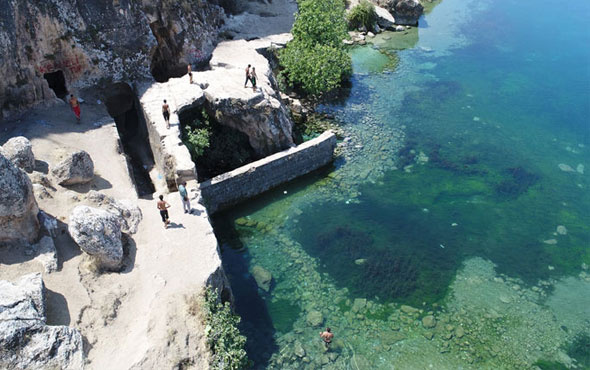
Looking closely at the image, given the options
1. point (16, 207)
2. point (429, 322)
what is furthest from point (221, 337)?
point (429, 322)

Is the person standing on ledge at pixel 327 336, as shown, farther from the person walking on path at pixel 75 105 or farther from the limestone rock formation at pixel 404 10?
the limestone rock formation at pixel 404 10

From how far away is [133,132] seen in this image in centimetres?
2531

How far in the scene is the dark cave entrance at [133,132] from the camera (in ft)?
74.6

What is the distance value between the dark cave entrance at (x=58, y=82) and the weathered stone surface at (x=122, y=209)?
27.1ft

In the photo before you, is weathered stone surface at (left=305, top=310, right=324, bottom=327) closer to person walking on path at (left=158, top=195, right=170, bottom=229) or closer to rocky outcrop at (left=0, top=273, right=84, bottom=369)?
person walking on path at (left=158, top=195, right=170, bottom=229)

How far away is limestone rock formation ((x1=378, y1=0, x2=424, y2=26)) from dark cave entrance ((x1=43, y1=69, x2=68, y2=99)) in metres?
29.5

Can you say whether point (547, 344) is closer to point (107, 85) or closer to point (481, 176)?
point (481, 176)

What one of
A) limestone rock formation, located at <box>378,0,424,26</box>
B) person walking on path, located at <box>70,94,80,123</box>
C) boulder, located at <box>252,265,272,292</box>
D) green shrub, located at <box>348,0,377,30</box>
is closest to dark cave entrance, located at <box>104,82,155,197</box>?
person walking on path, located at <box>70,94,80,123</box>

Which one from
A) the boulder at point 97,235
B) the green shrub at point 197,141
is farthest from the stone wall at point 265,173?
the boulder at point 97,235

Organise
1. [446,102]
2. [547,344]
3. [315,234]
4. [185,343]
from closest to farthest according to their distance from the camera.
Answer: [185,343]
[547,344]
[315,234]
[446,102]

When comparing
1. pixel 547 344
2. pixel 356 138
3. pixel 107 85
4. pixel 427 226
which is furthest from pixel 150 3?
pixel 547 344

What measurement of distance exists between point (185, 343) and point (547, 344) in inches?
510

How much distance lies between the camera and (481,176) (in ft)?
82.4

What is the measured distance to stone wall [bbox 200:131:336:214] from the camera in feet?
71.8
